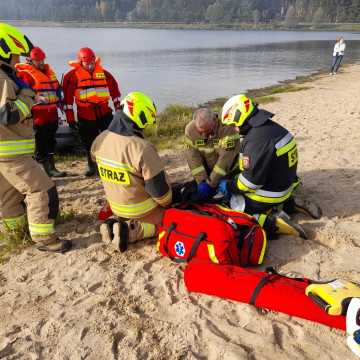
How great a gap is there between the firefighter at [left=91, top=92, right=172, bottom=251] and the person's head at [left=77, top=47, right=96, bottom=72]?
2.30 m

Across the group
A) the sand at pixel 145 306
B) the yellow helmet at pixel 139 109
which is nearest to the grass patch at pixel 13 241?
the sand at pixel 145 306

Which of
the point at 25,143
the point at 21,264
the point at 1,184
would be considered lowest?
the point at 21,264

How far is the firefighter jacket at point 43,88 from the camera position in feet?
17.3

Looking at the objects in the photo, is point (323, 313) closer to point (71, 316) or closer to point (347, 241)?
point (347, 241)

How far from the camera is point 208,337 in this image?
264 cm

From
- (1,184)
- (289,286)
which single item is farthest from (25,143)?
(289,286)

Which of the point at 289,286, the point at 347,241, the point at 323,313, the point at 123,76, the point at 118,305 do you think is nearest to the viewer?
the point at 323,313

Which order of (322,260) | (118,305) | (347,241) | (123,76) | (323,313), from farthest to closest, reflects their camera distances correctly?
(123,76) < (347,241) < (322,260) < (118,305) < (323,313)

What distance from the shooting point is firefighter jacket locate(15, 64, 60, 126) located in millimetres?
5285

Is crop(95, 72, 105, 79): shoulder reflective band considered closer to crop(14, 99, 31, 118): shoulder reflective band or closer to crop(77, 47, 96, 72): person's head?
crop(77, 47, 96, 72): person's head

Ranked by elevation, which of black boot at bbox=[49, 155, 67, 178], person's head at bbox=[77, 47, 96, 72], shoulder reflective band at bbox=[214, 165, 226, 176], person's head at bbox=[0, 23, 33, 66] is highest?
person's head at bbox=[0, 23, 33, 66]

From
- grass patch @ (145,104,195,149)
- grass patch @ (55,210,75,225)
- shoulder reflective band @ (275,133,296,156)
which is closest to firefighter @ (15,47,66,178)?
grass patch @ (55,210,75,225)

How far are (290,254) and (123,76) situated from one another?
20096mm

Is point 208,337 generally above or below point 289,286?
below
